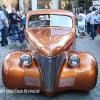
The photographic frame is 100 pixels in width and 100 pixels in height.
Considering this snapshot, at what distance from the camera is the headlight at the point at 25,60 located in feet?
15.8

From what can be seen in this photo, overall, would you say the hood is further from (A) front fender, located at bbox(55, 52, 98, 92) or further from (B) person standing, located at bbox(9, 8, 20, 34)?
(B) person standing, located at bbox(9, 8, 20, 34)

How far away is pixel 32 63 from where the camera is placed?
16.1 feet

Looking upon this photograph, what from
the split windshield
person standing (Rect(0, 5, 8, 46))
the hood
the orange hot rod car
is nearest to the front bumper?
the orange hot rod car

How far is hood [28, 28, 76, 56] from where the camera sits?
484 centimetres

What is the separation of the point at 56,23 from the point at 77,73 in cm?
200

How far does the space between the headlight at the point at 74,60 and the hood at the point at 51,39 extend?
26cm

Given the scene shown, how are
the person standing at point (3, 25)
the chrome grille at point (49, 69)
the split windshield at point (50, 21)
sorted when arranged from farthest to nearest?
the person standing at point (3, 25) → the split windshield at point (50, 21) → the chrome grille at point (49, 69)

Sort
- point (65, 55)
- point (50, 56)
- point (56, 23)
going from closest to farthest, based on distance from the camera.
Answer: point (50, 56), point (65, 55), point (56, 23)

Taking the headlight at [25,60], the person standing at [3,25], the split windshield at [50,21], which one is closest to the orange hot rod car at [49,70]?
the headlight at [25,60]

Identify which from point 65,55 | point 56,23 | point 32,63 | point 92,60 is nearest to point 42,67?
point 32,63

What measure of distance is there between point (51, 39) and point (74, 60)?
2.47 feet

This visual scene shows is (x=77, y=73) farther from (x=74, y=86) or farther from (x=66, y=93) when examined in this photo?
(x=66, y=93)

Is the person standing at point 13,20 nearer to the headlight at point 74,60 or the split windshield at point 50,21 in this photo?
the split windshield at point 50,21

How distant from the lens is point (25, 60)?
4.83 m
